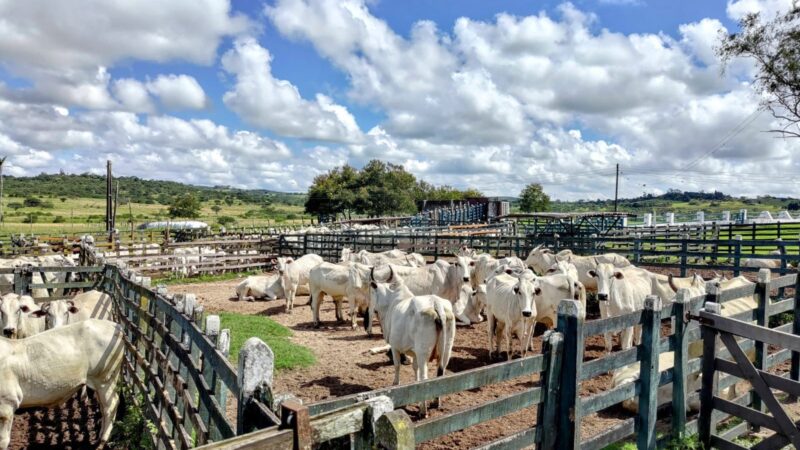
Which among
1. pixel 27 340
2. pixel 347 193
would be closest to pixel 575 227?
pixel 27 340

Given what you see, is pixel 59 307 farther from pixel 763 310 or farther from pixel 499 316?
pixel 763 310

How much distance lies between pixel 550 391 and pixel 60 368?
5672 mm

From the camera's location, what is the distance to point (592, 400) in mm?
4441

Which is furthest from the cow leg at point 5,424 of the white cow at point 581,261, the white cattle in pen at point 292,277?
the white cow at point 581,261

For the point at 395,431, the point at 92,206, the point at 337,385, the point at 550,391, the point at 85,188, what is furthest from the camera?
the point at 85,188

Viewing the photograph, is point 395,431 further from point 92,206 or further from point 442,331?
point 92,206

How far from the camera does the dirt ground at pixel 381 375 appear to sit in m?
6.87

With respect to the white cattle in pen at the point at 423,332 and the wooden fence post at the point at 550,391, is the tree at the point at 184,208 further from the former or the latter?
the wooden fence post at the point at 550,391

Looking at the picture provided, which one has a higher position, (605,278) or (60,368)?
(605,278)

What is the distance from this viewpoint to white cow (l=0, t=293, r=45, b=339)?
27.3 ft

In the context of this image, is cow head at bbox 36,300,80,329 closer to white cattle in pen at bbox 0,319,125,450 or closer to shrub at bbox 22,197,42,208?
white cattle in pen at bbox 0,319,125,450

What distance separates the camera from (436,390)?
329 cm

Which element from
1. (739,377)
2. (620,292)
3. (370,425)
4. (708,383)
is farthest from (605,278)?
(370,425)

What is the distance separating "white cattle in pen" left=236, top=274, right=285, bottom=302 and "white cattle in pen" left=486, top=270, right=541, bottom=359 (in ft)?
30.5
